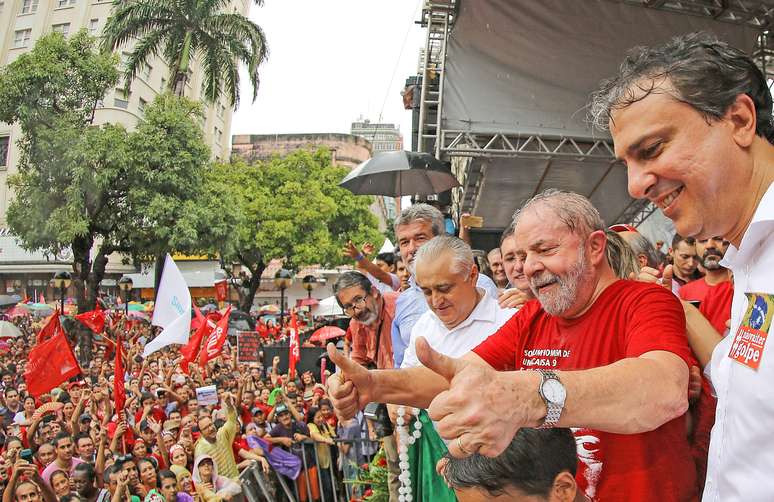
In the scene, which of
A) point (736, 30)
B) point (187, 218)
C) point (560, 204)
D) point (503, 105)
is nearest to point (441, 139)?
point (503, 105)

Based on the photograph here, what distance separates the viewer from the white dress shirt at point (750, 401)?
105 centimetres

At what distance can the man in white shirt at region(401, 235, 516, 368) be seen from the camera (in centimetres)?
282

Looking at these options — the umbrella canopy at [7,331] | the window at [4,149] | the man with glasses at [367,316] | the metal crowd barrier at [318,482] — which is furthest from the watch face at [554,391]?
the window at [4,149]

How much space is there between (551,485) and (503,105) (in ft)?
24.5

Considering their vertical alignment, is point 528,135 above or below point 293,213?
below

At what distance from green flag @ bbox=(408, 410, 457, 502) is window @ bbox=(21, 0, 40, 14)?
140ft

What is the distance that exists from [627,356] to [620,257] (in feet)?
2.35

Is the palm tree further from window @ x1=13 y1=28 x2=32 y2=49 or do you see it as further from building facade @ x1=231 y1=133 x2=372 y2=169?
building facade @ x1=231 y1=133 x2=372 y2=169

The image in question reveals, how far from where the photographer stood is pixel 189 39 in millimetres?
20547

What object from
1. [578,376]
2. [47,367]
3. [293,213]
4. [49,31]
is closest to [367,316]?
[578,376]

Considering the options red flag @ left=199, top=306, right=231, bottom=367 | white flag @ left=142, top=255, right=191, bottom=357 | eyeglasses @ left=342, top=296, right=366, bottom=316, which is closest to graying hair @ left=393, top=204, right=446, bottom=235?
eyeglasses @ left=342, top=296, right=366, bottom=316

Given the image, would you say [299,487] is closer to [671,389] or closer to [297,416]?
[297,416]

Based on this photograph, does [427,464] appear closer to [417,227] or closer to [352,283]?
[352,283]

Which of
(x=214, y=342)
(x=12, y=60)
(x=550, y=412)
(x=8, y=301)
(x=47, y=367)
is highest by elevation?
(x=12, y=60)
